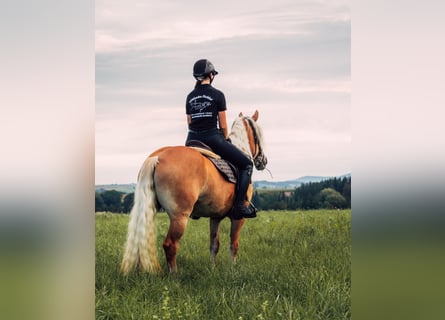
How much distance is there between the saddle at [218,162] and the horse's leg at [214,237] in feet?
1.54

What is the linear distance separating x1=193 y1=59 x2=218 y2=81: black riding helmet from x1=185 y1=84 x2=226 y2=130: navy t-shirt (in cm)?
11

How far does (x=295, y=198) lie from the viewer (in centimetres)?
507

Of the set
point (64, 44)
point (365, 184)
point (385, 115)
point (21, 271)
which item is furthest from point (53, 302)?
point (385, 115)

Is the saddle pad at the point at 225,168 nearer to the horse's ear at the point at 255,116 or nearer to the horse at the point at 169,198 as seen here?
the horse at the point at 169,198

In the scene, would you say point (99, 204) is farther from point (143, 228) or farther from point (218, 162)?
point (218, 162)

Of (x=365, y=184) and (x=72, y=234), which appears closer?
(x=365, y=184)

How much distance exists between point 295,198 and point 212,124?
116 centimetres

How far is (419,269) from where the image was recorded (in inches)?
93.1

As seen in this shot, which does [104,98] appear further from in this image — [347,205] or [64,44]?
[347,205]

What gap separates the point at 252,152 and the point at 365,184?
2638 millimetres

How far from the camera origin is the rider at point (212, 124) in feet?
14.6

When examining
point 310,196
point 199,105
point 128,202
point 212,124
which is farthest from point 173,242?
point 310,196

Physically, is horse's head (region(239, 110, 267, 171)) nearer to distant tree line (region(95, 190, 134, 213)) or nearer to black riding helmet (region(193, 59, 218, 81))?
black riding helmet (region(193, 59, 218, 81))

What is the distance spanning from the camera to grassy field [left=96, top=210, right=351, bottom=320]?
12.1 ft
